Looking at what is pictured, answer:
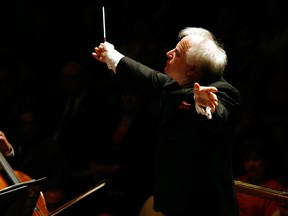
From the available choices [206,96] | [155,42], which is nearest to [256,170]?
[206,96]

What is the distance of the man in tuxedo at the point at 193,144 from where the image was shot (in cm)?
226

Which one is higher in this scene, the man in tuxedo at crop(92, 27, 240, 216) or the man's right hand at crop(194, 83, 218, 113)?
the man's right hand at crop(194, 83, 218, 113)

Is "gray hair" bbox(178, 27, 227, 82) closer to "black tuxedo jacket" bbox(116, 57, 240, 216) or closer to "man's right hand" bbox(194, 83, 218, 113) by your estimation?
"black tuxedo jacket" bbox(116, 57, 240, 216)

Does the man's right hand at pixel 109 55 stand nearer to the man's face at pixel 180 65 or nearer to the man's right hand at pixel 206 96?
the man's face at pixel 180 65

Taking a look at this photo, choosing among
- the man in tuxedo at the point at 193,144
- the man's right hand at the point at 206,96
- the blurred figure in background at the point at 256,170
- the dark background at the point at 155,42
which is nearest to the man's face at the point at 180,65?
the man in tuxedo at the point at 193,144

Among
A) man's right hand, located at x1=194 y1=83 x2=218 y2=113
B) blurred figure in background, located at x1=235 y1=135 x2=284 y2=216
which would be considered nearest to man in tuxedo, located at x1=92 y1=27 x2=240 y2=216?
man's right hand, located at x1=194 y1=83 x2=218 y2=113

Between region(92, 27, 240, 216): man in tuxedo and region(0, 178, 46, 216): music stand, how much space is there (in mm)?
482

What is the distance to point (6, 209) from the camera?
2.23m

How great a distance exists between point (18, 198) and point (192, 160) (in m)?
0.66

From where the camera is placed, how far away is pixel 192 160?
227cm

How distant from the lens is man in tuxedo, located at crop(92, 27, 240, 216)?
7.43ft

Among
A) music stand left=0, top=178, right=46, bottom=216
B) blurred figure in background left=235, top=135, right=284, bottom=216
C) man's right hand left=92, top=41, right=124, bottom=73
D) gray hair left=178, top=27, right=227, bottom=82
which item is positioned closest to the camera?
music stand left=0, top=178, right=46, bottom=216

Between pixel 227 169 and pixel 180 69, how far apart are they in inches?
17.0

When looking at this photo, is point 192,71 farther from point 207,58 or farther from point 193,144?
point 193,144
